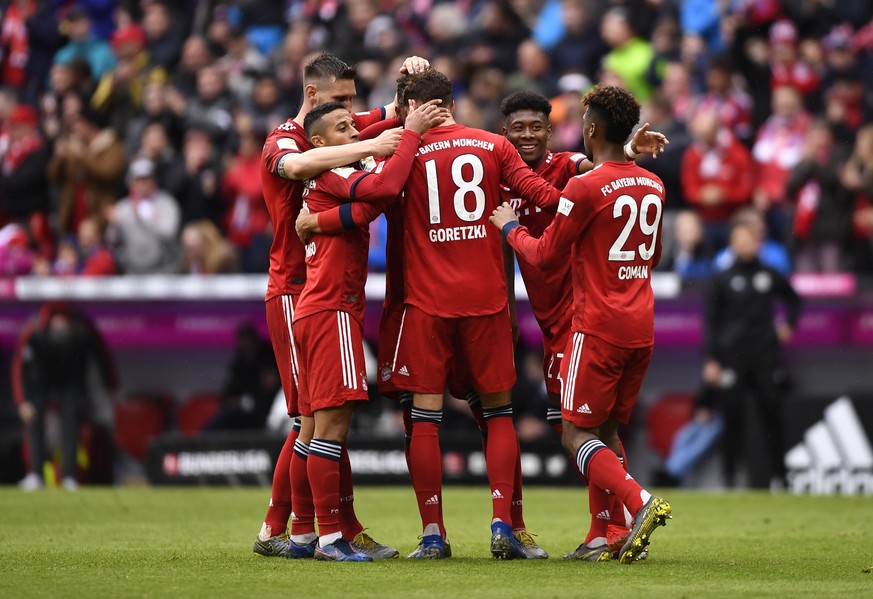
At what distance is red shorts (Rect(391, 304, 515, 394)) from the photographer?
772 centimetres

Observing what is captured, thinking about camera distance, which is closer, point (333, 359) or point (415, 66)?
point (333, 359)

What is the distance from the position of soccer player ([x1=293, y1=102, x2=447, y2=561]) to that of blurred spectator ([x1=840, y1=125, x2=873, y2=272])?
7.90 meters

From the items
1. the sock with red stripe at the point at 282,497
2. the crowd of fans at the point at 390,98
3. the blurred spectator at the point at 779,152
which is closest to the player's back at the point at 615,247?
the sock with red stripe at the point at 282,497

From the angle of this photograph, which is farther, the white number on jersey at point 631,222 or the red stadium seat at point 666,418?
the red stadium seat at point 666,418

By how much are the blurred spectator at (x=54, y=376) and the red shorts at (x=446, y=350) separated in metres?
8.93

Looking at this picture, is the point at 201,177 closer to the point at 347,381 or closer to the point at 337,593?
the point at 347,381

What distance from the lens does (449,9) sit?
61.0 ft

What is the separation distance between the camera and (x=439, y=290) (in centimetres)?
770

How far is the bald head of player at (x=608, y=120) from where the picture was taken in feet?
24.7

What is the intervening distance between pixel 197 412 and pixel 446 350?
9.40 meters

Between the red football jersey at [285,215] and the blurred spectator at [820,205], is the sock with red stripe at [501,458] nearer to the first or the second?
the red football jersey at [285,215]

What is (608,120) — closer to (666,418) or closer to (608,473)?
(608,473)

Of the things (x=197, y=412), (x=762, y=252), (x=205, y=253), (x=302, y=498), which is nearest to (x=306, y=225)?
(x=302, y=498)

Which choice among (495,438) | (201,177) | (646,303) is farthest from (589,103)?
(201,177)
